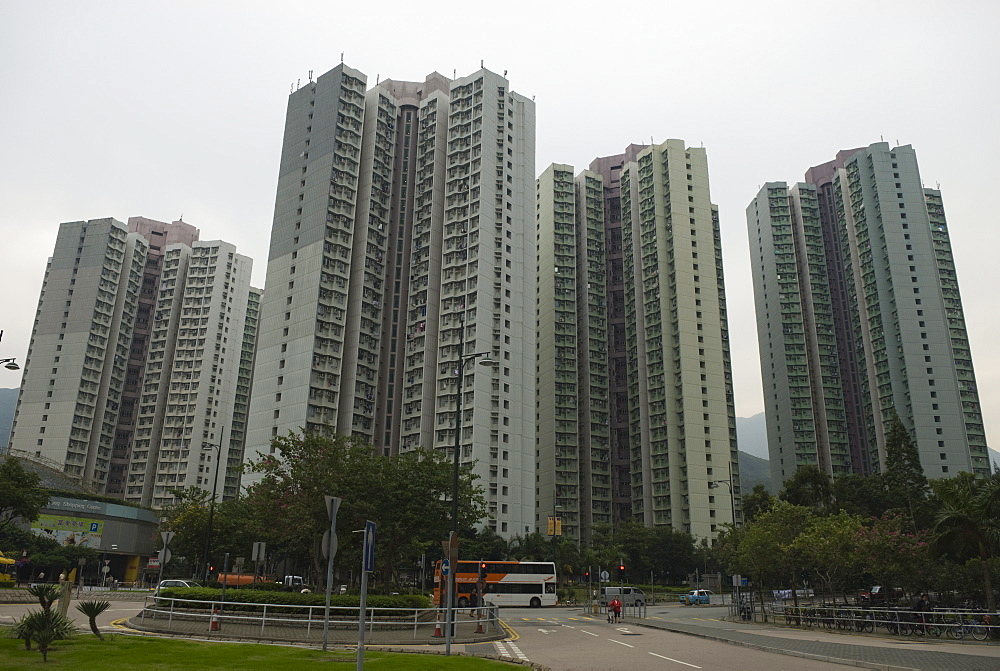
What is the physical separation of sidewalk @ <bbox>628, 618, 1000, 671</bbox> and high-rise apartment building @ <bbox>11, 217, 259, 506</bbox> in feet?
409

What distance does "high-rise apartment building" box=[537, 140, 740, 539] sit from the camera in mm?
119688

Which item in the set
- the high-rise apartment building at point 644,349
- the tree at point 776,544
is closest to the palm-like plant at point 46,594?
the tree at point 776,544

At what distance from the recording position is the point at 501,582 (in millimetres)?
65562

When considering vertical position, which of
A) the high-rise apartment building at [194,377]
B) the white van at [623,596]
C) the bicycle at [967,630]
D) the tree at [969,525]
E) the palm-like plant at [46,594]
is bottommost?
the white van at [623,596]

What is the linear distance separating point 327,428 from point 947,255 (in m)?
112

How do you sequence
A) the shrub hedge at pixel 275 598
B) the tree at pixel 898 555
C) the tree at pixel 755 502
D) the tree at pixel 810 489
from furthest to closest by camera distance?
the tree at pixel 755 502
the tree at pixel 810 489
the tree at pixel 898 555
the shrub hedge at pixel 275 598

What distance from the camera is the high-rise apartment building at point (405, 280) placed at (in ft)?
319

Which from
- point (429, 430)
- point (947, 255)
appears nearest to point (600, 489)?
point (429, 430)

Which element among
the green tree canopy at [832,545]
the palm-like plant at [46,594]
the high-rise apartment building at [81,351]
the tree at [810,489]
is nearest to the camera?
the palm-like plant at [46,594]

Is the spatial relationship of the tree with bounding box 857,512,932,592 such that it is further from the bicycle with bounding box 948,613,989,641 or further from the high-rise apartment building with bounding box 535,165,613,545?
the high-rise apartment building with bounding box 535,165,613,545

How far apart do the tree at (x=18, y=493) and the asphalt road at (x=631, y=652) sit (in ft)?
126

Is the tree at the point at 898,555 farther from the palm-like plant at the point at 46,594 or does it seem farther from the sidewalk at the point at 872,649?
the palm-like plant at the point at 46,594

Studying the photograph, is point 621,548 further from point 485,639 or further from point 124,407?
point 124,407

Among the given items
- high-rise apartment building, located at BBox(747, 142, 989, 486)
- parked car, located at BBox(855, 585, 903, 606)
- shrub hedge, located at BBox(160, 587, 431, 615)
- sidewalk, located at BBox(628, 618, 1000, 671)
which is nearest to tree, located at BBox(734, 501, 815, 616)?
parked car, located at BBox(855, 585, 903, 606)
